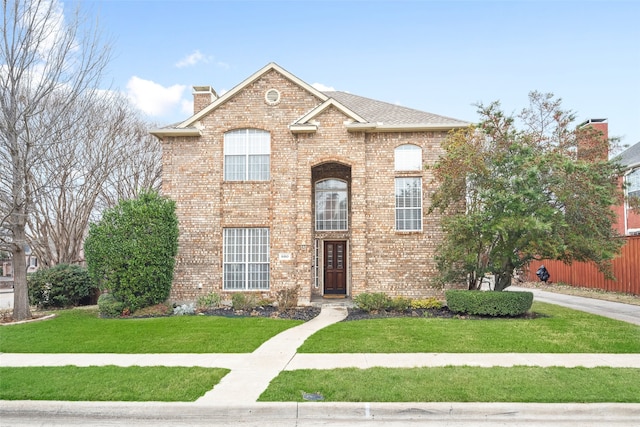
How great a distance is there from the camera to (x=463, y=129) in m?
15.2

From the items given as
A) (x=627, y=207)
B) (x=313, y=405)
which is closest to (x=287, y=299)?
(x=313, y=405)

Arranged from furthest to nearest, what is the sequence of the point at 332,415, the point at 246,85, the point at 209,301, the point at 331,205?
the point at 331,205, the point at 246,85, the point at 209,301, the point at 332,415

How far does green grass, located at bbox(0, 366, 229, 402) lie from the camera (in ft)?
21.0

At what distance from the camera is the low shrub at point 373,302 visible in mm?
14320

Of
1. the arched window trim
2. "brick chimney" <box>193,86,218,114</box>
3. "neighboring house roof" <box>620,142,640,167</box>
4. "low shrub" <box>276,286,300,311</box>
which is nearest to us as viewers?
"low shrub" <box>276,286,300,311</box>

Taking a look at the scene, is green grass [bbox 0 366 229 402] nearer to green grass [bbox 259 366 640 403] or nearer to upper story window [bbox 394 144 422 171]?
green grass [bbox 259 366 640 403]

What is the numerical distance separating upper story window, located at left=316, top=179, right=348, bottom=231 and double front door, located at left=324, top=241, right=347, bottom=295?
0.81m

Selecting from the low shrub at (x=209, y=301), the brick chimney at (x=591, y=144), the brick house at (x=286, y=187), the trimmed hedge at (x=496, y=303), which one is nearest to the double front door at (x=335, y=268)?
the brick house at (x=286, y=187)

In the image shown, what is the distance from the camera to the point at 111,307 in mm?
13945

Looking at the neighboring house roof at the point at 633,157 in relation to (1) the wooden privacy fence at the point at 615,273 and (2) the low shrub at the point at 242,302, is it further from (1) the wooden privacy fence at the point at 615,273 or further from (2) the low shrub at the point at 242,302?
(2) the low shrub at the point at 242,302

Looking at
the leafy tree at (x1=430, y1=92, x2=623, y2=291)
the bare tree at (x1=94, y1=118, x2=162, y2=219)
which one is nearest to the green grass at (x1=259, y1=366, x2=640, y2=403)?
the leafy tree at (x1=430, y1=92, x2=623, y2=291)

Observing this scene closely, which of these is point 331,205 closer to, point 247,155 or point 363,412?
point 247,155

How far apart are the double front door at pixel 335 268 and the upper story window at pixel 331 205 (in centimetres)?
81

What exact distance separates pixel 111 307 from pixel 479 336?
10.5 metres
